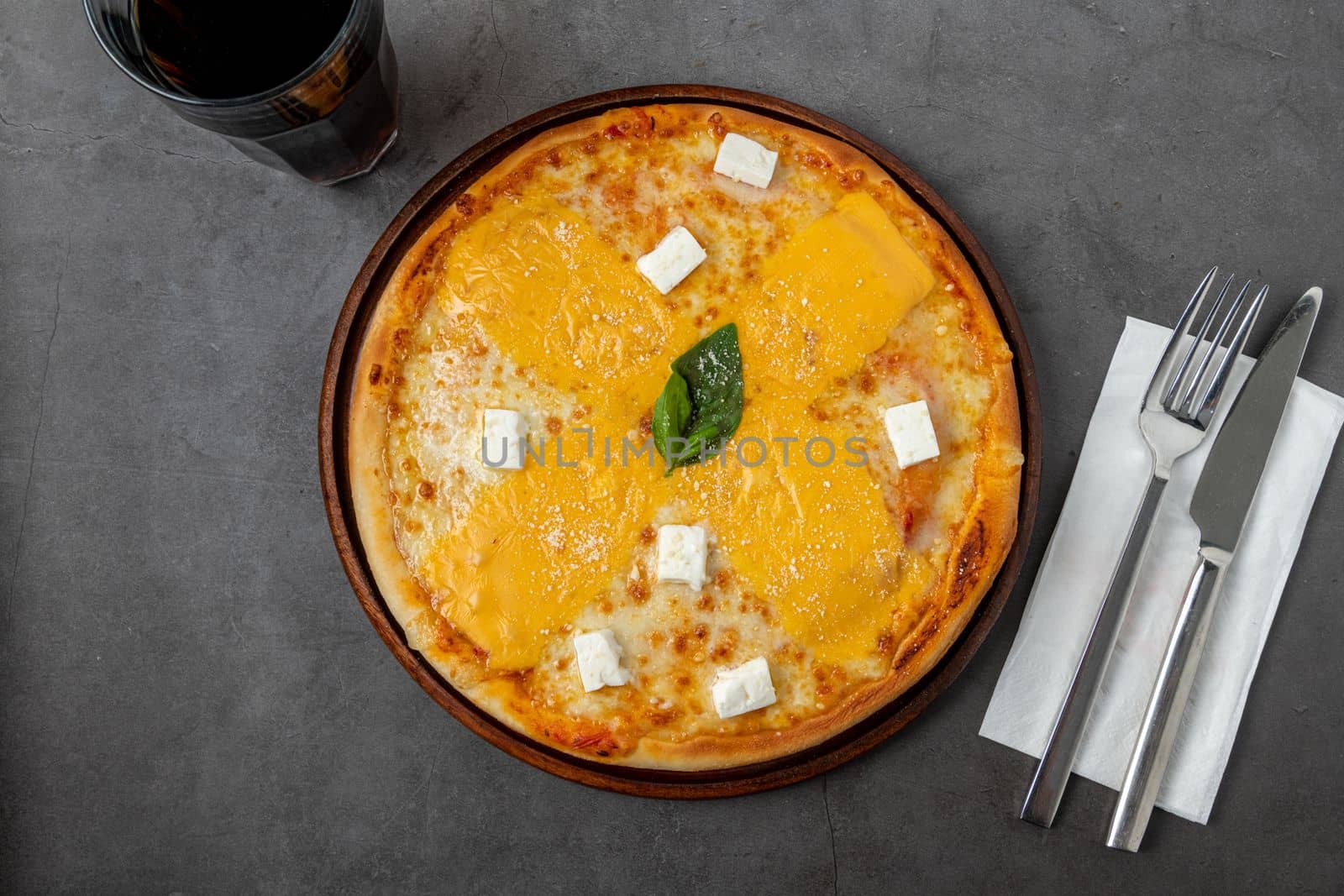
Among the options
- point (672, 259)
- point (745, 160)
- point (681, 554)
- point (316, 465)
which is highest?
point (745, 160)

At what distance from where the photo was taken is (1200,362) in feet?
8.53

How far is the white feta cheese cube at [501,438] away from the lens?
229 cm

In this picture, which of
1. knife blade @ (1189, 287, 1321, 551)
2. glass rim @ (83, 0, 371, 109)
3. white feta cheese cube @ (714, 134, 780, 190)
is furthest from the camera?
knife blade @ (1189, 287, 1321, 551)

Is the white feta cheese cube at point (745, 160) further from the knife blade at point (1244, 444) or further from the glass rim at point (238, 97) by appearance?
the knife blade at point (1244, 444)

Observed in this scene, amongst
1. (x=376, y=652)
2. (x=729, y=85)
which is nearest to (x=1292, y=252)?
(x=729, y=85)

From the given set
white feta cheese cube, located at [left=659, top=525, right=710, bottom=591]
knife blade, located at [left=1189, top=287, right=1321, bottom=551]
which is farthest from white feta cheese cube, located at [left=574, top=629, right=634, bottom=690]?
knife blade, located at [left=1189, top=287, right=1321, bottom=551]

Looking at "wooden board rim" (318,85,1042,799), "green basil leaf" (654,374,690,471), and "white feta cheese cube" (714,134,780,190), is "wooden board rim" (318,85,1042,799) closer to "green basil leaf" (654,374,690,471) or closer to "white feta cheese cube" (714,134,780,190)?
"white feta cheese cube" (714,134,780,190)

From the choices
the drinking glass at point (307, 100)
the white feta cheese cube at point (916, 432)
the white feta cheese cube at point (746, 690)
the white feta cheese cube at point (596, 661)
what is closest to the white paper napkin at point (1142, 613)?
the white feta cheese cube at point (916, 432)

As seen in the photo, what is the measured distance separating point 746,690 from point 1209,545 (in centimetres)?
141

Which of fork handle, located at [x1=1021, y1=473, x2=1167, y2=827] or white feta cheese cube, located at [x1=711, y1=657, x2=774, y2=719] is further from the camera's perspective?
fork handle, located at [x1=1021, y1=473, x2=1167, y2=827]

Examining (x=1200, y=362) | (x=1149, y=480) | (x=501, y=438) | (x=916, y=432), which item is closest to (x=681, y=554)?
(x=501, y=438)

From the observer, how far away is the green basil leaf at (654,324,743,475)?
7.66 ft

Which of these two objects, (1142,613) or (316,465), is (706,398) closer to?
(316,465)

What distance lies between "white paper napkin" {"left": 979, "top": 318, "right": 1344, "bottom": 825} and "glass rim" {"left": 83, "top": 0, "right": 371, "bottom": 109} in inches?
90.8
